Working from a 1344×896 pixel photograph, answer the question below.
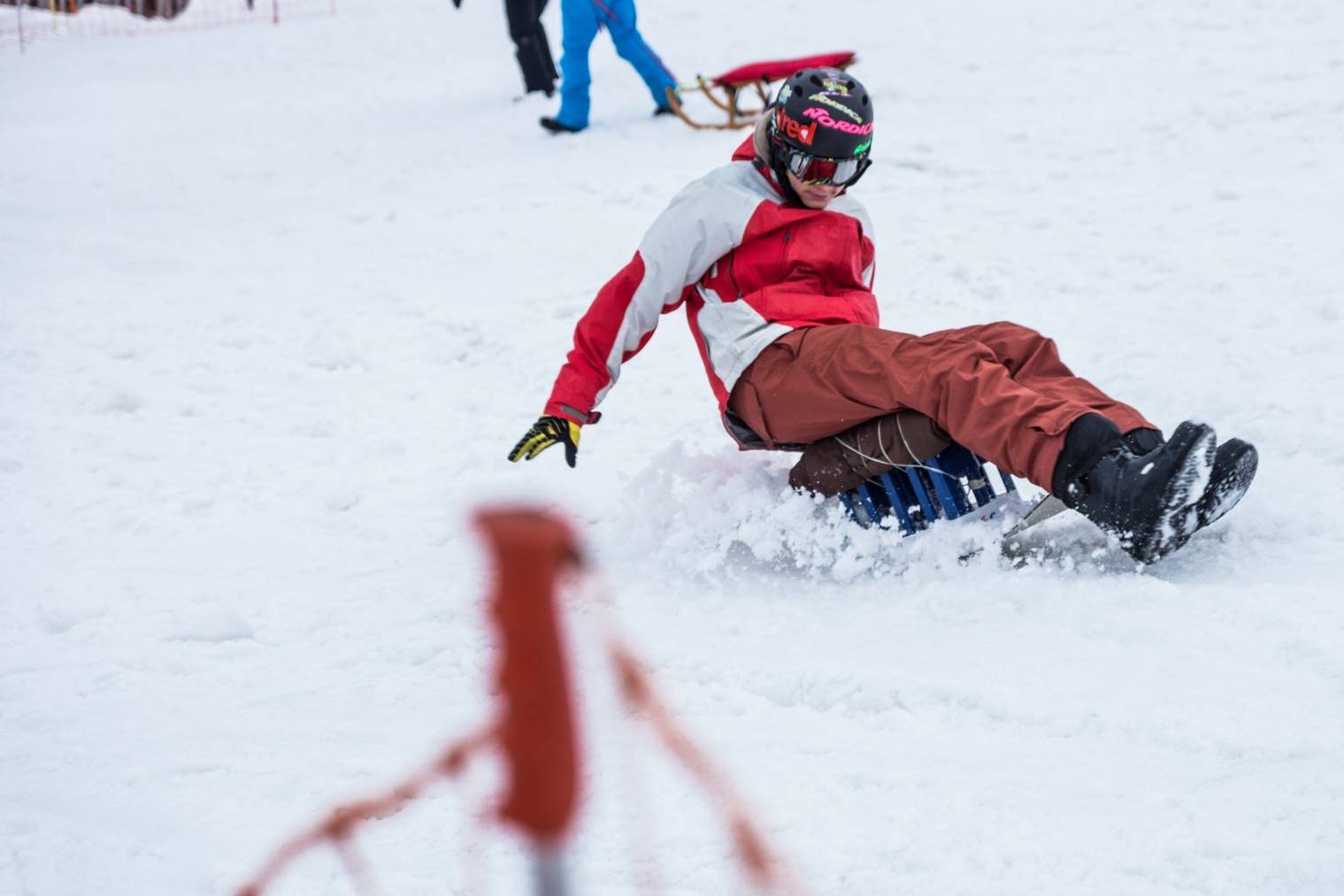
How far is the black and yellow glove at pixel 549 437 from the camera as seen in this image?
2.92 meters

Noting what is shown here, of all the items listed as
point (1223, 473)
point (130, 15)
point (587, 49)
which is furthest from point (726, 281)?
point (130, 15)

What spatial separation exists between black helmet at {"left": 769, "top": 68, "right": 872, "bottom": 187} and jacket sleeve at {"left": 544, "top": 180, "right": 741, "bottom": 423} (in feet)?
0.63

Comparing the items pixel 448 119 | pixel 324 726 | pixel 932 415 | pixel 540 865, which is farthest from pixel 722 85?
pixel 540 865

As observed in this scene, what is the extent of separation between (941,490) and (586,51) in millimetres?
5259

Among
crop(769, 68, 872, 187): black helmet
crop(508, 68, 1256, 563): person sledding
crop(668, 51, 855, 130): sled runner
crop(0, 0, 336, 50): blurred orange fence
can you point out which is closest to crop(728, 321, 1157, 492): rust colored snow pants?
crop(508, 68, 1256, 563): person sledding

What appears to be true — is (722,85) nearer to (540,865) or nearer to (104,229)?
(104,229)

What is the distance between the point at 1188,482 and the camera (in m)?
2.37

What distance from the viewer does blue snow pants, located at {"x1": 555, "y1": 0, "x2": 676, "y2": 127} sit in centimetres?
734

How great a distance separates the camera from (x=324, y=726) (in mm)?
2490

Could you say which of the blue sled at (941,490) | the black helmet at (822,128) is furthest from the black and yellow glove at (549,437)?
the black helmet at (822,128)

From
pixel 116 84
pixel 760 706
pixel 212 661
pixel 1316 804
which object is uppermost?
pixel 1316 804

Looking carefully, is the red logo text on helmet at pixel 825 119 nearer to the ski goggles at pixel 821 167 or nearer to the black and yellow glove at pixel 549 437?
the ski goggles at pixel 821 167

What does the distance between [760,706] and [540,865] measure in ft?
1.92

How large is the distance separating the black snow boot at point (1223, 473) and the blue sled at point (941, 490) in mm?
382
